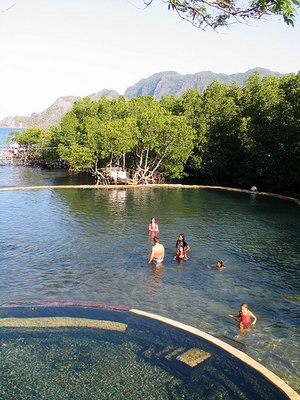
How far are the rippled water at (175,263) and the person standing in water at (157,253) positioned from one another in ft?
1.36

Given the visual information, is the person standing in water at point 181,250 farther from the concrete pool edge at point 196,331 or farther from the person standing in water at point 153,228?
the concrete pool edge at point 196,331

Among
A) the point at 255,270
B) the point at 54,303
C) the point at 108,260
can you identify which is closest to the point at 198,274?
the point at 255,270

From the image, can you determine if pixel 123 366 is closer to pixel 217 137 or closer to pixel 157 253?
pixel 157 253

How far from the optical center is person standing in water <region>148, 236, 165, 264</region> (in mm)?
18812

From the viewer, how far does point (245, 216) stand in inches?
1221

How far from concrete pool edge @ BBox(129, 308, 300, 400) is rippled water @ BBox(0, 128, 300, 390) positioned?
61cm

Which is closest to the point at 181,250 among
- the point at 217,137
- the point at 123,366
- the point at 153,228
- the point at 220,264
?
the point at 220,264

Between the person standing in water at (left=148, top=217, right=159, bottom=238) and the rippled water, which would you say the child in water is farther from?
the person standing in water at (left=148, top=217, right=159, bottom=238)

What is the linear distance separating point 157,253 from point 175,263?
48.6 inches

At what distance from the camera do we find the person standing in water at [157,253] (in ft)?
61.7

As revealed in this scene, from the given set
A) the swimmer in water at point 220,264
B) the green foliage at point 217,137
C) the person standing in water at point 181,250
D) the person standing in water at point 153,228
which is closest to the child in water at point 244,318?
the swimmer in water at point 220,264

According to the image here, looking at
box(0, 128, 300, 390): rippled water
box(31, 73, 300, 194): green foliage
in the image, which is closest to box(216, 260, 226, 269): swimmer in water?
box(0, 128, 300, 390): rippled water

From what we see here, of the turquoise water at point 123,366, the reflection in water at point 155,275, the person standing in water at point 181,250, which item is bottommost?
the turquoise water at point 123,366

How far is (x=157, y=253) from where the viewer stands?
18953mm
